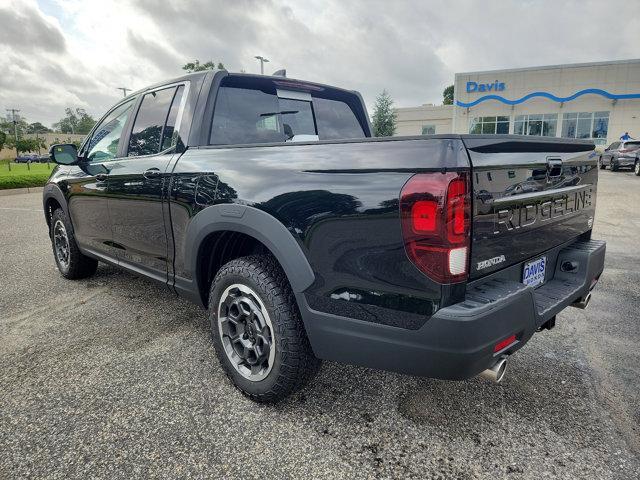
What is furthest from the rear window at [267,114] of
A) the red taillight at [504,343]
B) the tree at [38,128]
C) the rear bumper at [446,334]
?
the tree at [38,128]

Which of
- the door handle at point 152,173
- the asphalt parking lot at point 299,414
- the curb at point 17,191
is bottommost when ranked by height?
the asphalt parking lot at point 299,414

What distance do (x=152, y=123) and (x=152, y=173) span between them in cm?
54

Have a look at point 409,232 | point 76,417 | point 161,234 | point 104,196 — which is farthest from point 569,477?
point 104,196

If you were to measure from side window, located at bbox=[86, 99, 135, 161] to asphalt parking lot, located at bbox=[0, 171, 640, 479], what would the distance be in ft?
4.68

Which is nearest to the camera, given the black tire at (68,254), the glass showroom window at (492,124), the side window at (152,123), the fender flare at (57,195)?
the side window at (152,123)

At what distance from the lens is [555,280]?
2.53 meters

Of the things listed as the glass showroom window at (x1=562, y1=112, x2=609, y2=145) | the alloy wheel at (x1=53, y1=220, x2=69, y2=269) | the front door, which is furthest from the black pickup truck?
the glass showroom window at (x1=562, y1=112, x2=609, y2=145)

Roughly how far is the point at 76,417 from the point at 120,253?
4.88 feet

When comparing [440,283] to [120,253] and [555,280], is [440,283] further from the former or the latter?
[120,253]

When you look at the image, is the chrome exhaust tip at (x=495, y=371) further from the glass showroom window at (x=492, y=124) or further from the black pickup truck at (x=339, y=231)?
the glass showroom window at (x=492, y=124)

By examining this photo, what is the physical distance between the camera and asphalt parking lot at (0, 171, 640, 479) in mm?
1906

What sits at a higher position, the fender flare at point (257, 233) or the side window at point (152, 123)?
the side window at point (152, 123)

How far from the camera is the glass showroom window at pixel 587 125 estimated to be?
33.4m

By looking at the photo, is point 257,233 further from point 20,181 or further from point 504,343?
point 20,181
